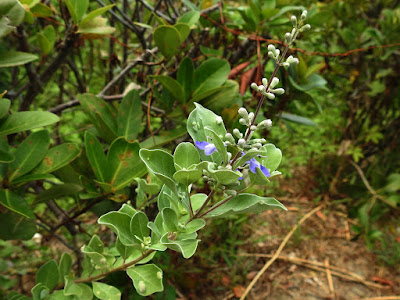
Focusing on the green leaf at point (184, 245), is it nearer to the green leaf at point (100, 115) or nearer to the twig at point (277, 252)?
the green leaf at point (100, 115)

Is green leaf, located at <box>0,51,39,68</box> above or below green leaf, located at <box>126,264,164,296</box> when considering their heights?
above

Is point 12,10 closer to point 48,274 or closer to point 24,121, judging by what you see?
point 24,121

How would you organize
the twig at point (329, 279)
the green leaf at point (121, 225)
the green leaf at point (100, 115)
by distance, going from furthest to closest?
1. the twig at point (329, 279)
2. the green leaf at point (100, 115)
3. the green leaf at point (121, 225)

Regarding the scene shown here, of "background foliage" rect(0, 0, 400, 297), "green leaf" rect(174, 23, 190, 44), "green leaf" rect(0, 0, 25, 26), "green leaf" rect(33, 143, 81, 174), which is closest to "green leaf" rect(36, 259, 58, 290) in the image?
"background foliage" rect(0, 0, 400, 297)

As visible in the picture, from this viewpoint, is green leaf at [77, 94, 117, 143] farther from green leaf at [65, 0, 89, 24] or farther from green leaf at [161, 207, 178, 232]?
green leaf at [161, 207, 178, 232]

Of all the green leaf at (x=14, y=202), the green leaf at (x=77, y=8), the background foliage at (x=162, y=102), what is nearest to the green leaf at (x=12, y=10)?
the background foliage at (x=162, y=102)

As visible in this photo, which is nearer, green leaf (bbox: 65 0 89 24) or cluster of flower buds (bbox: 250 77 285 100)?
cluster of flower buds (bbox: 250 77 285 100)

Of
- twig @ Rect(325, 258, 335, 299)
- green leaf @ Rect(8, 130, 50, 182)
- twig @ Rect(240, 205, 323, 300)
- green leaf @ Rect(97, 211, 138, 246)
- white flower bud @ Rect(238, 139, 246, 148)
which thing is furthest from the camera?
twig @ Rect(325, 258, 335, 299)

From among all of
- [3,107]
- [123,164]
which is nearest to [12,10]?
[3,107]
